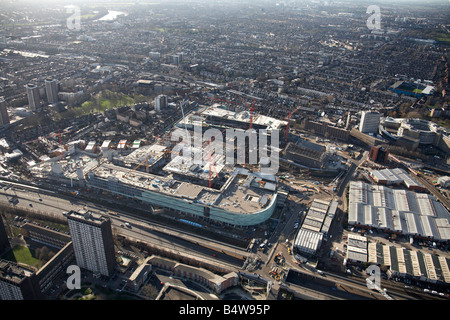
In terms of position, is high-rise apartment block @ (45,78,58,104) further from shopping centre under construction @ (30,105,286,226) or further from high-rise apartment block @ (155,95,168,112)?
shopping centre under construction @ (30,105,286,226)

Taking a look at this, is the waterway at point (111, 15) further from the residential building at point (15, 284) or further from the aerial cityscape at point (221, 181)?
the residential building at point (15, 284)

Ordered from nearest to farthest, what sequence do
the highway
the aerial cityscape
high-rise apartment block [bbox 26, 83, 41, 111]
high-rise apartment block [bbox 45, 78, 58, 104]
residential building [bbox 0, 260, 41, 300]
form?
residential building [bbox 0, 260, 41, 300], the aerial cityscape, the highway, high-rise apartment block [bbox 26, 83, 41, 111], high-rise apartment block [bbox 45, 78, 58, 104]

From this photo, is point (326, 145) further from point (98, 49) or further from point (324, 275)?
point (98, 49)

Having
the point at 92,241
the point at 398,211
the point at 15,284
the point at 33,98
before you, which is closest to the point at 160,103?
the point at 33,98

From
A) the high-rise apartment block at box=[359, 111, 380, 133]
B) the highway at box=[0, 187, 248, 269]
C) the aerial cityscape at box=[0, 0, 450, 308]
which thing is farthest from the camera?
the high-rise apartment block at box=[359, 111, 380, 133]

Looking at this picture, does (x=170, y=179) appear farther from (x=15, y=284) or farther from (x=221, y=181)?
(x=15, y=284)

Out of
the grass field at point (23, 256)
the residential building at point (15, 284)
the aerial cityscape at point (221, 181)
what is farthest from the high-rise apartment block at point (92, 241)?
the residential building at point (15, 284)

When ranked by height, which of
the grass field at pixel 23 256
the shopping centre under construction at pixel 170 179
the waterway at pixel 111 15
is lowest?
the grass field at pixel 23 256

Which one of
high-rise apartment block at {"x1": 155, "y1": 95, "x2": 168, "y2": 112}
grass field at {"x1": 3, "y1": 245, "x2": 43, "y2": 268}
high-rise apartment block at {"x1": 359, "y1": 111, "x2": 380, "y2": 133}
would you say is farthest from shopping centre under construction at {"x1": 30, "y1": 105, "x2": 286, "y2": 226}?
high-rise apartment block at {"x1": 359, "y1": 111, "x2": 380, "y2": 133}
